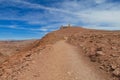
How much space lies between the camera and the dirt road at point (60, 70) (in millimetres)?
14055

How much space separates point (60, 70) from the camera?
50.7 feet

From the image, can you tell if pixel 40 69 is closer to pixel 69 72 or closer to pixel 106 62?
pixel 69 72

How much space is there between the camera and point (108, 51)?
18.4 meters

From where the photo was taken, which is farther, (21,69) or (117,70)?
(21,69)

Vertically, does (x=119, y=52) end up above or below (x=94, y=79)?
above

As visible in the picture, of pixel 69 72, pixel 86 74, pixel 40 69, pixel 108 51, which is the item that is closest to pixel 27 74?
pixel 40 69

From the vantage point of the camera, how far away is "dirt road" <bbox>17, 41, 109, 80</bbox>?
46.1 ft

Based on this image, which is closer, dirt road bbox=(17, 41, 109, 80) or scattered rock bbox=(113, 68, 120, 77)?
scattered rock bbox=(113, 68, 120, 77)

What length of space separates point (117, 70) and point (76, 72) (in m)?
2.89

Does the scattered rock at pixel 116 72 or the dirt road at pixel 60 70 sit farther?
the dirt road at pixel 60 70

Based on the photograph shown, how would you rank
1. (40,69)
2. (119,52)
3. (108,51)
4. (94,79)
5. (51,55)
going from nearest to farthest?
(94,79)
(40,69)
(119,52)
(108,51)
(51,55)

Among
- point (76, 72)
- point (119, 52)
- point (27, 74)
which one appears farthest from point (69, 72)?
point (119, 52)

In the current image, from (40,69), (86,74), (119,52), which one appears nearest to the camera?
(86,74)

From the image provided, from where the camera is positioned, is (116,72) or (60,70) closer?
(116,72)
